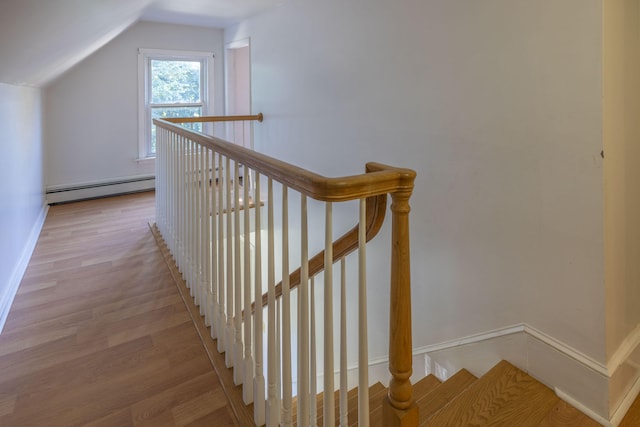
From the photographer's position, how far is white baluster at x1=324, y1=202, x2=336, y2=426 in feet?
2.97

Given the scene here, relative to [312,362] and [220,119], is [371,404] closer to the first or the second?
[312,362]

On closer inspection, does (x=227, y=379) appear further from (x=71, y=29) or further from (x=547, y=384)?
(x=71, y=29)

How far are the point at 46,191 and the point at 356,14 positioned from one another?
153 inches

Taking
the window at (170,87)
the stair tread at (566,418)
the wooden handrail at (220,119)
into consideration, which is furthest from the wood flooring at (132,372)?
the window at (170,87)

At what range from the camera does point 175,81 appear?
4.97 meters

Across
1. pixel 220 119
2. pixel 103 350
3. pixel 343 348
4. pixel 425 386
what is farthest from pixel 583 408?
pixel 220 119

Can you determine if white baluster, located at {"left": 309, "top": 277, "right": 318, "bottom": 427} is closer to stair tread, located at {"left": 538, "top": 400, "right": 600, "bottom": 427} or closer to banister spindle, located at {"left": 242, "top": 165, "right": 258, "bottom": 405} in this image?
banister spindle, located at {"left": 242, "top": 165, "right": 258, "bottom": 405}

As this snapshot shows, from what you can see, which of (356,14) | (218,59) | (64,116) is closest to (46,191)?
(64,116)

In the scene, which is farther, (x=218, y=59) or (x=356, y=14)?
(x=218, y=59)

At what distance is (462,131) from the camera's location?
177 centimetres

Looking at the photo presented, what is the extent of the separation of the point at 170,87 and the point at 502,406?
499cm

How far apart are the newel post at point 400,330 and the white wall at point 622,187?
0.84 m

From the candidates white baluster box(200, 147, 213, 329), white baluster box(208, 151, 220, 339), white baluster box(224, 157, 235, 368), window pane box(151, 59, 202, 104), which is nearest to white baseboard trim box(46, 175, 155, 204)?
window pane box(151, 59, 202, 104)

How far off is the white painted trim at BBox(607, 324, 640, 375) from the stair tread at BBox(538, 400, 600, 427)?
7.6 inches
